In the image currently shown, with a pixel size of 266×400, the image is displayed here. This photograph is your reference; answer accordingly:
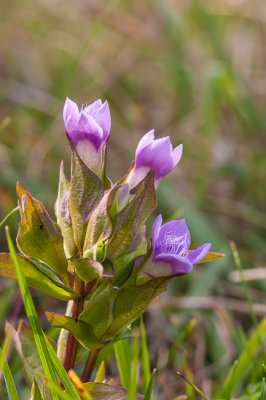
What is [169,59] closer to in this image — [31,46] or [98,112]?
[31,46]

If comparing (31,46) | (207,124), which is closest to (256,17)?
(207,124)

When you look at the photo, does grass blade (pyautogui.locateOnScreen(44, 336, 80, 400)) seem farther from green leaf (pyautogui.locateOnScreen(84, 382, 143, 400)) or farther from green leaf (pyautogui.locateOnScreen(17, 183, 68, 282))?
green leaf (pyautogui.locateOnScreen(17, 183, 68, 282))

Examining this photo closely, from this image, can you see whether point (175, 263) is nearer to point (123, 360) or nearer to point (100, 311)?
point (100, 311)

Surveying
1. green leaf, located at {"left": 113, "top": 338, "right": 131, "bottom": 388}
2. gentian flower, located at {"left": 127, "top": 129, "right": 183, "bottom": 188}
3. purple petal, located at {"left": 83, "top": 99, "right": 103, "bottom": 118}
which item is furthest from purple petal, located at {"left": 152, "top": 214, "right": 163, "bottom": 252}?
green leaf, located at {"left": 113, "top": 338, "right": 131, "bottom": 388}

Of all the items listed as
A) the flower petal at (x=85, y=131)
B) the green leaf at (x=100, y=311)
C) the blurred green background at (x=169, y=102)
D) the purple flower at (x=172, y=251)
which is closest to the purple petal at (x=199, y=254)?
the purple flower at (x=172, y=251)

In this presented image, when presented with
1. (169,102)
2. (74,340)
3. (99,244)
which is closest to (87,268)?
(99,244)

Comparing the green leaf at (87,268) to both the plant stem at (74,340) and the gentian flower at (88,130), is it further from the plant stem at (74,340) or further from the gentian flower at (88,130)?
the gentian flower at (88,130)
